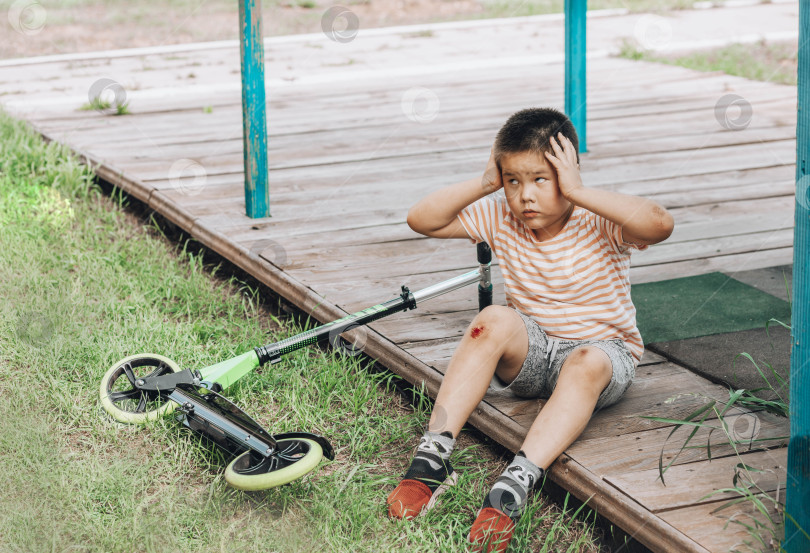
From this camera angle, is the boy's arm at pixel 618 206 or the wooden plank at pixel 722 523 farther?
the boy's arm at pixel 618 206

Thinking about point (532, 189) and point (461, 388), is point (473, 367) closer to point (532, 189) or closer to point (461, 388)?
point (461, 388)

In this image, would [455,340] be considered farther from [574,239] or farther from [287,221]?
[287,221]

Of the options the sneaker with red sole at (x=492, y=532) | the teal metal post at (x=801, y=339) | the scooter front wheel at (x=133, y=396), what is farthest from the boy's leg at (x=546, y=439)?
the scooter front wheel at (x=133, y=396)

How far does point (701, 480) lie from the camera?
6.67 feet

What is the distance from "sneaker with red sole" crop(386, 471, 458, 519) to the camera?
2.13m

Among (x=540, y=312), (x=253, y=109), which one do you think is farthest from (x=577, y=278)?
(x=253, y=109)

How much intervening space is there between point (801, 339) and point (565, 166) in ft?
2.32

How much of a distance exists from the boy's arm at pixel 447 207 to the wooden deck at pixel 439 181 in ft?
1.26

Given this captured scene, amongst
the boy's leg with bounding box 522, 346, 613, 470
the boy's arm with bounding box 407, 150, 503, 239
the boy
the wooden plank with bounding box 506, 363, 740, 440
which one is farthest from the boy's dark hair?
the wooden plank with bounding box 506, 363, 740, 440

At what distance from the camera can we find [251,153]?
3.81 m

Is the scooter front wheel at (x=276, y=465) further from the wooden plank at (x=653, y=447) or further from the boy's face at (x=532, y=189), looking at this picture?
the boy's face at (x=532, y=189)

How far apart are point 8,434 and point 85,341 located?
21.1 inches

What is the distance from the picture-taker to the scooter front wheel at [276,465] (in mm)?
2062

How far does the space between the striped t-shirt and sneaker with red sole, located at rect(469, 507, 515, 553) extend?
1.66ft
